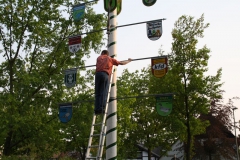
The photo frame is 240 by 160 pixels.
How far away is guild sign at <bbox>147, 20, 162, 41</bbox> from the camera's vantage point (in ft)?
31.0

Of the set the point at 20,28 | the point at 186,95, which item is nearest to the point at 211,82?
the point at 186,95

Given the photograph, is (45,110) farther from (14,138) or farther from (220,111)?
(220,111)

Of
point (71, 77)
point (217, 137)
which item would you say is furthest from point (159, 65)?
point (217, 137)

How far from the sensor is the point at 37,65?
850 inches

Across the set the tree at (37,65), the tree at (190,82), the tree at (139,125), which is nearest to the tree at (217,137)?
the tree at (139,125)

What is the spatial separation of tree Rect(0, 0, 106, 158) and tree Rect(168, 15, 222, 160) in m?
6.38

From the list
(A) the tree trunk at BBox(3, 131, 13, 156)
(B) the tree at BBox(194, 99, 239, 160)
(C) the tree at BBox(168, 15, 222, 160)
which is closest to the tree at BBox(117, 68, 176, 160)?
(B) the tree at BBox(194, 99, 239, 160)

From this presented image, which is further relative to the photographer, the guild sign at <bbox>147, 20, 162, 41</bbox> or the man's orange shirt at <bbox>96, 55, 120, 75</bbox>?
the guild sign at <bbox>147, 20, 162, 41</bbox>

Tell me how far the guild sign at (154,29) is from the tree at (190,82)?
15.9 m

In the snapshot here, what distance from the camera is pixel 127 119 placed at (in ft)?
116

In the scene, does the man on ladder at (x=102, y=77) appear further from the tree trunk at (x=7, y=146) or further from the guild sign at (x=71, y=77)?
the tree trunk at (x=7, y=146)

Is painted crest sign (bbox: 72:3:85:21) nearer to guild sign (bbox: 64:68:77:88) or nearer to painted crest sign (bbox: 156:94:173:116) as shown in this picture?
guild sign (bbox: 64:68:77:88)

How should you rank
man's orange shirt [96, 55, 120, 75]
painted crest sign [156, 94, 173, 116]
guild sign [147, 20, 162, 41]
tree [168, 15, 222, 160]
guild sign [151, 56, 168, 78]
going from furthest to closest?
tree [168, 15, 222, 160] → guild sign [151, 56, 168, 78] → guild sign [147, 20, 162, 41] → painted crest sign [156, 94, 173, 116] → man's orange shirt [96, 55, 120, 75]

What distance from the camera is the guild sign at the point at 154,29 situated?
945 centimetres
